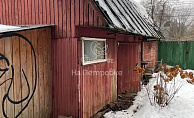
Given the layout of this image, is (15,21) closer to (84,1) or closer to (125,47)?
(84,1)

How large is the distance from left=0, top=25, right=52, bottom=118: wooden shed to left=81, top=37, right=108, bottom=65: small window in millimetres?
950

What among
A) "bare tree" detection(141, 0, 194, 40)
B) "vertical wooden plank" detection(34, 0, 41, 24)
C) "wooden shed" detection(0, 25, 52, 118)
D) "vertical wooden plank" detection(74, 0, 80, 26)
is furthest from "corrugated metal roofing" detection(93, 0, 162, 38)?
"bare tree" detection(141, 0, 194, 40)

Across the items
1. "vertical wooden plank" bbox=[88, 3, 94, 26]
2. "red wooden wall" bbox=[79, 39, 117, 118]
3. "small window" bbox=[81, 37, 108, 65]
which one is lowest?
"red wooden wall" bbox=[79, 39, 117, 118]

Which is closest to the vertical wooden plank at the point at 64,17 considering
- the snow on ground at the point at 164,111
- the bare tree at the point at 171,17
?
the snow on ground at the point at 164,111

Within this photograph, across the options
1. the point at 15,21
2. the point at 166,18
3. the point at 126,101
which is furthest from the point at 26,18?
the point at 166,18

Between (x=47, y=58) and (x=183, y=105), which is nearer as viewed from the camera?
(x=47, y=58)

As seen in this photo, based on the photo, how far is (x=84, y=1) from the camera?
13.0ft

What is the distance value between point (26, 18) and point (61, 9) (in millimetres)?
1216

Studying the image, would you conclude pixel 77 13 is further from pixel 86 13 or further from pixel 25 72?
pixel 25 72

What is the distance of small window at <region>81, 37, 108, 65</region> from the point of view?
4.39 metres

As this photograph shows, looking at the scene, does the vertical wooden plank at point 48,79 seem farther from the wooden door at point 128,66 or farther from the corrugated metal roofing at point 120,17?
the wooden door at point 128,66

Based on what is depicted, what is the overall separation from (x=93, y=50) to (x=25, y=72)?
186 centimetres

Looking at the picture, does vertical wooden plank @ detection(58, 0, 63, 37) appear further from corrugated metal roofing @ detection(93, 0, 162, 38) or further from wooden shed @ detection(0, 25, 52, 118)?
corrugated metal roofing @ detection(93, 0, 162, 38)

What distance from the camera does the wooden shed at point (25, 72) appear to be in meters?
3.43
